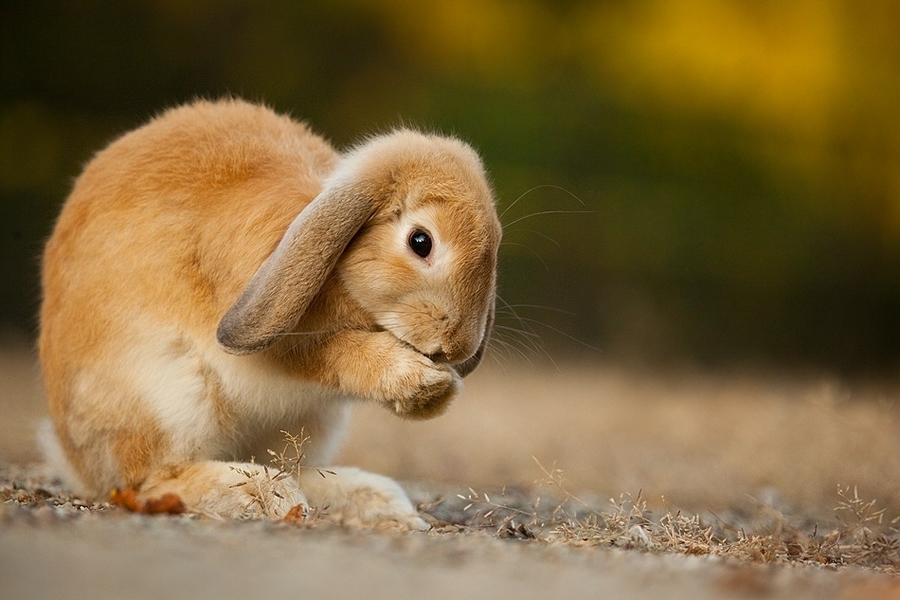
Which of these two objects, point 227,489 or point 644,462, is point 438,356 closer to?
point 227,489

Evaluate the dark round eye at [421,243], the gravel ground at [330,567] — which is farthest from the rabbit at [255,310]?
the gravel ground at [330,567]

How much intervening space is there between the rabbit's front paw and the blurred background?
19.2 feet

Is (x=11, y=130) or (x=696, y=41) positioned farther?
(x=696, y=41)

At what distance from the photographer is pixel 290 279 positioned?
3.33 metres

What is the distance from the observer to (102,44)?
9.56 metres

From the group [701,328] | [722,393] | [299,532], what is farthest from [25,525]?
[701,328]

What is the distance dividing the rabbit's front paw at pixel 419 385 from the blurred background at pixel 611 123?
5862 mm

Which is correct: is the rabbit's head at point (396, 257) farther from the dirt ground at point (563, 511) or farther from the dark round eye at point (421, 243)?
the dirt ground at point (563, 511)

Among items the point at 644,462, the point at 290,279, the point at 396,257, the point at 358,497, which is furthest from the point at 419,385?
the point at 644,462

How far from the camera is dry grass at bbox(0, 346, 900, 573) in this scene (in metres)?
3.40

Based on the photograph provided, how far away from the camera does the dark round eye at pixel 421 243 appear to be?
3.48 meters

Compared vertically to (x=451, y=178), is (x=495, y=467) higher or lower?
lower

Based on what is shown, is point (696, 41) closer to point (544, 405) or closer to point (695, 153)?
point (695, 153)

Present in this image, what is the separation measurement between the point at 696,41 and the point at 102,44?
5755 mm
